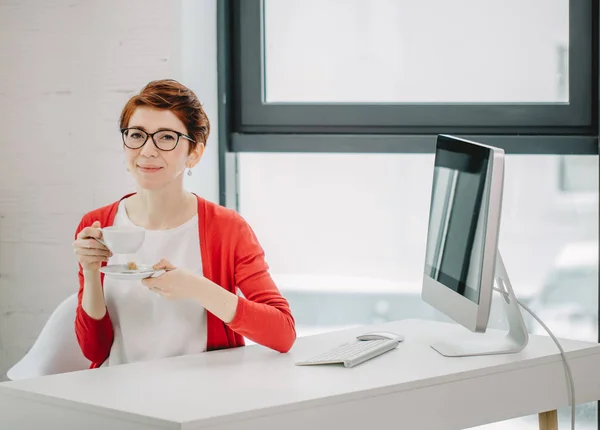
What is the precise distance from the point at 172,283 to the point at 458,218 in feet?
2.19

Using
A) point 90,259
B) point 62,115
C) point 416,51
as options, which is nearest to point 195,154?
point 90,259

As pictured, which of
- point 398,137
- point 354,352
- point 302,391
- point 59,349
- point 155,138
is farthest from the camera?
point 398,137

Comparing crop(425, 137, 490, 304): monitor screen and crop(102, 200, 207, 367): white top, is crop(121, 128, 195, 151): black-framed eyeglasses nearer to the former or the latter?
crop(102, 200, 207, 367): white top

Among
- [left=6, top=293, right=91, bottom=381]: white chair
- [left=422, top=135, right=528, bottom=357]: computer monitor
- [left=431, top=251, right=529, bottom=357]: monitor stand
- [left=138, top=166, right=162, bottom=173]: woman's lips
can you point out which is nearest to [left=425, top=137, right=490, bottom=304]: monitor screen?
[left=422, top=135, right=528, bottom=357]: computer monitor

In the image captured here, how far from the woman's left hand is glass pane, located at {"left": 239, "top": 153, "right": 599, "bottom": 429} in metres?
1.17

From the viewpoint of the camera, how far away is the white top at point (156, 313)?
2.04 m

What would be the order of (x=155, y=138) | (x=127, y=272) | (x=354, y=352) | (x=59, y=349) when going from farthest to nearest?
(x=59, y=349), (x=155, y=138), (x=354, y=352), (x=127, y=272)

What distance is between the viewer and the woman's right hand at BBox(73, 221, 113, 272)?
6.31ft

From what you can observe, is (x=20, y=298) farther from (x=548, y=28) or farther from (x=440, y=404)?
(x=548, y=28)

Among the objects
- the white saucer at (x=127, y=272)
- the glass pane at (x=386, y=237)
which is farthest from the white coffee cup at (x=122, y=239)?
the glass pane at (x=386, y=237)

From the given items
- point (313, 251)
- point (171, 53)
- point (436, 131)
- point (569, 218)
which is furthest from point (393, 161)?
point (171, 53)

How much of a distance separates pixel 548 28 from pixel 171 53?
1.24 metres

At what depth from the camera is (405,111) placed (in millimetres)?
2877

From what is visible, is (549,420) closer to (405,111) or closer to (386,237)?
(386,237)
